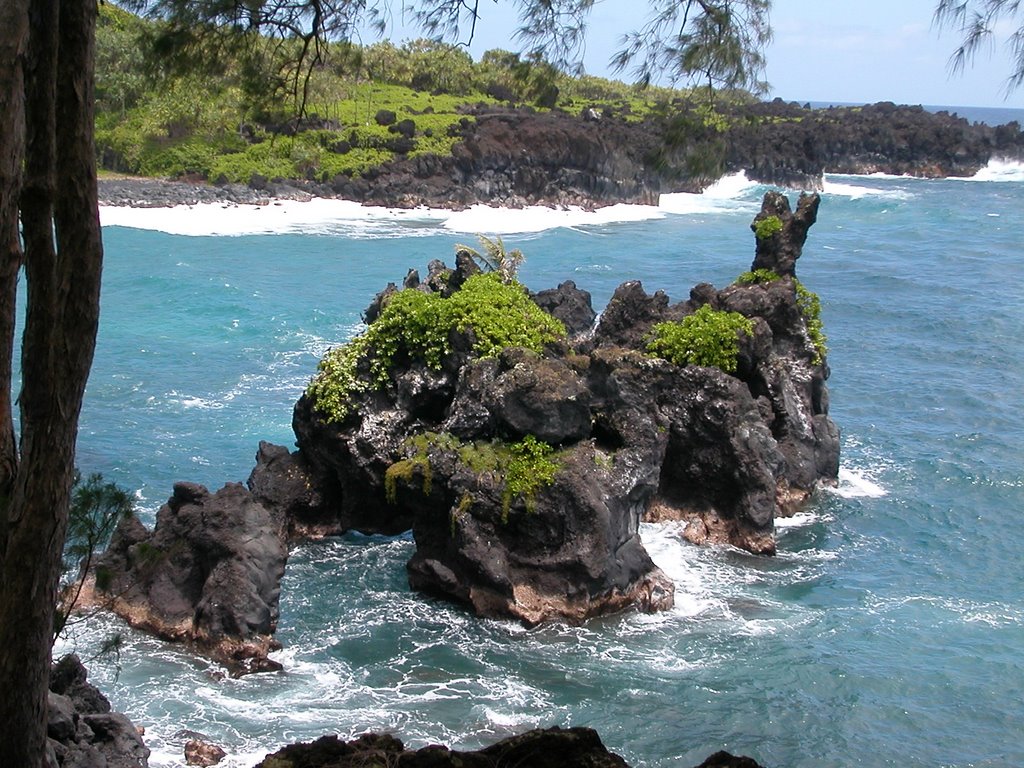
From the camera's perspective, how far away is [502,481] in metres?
17.2

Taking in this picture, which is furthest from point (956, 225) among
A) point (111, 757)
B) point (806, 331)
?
point (111, 757)

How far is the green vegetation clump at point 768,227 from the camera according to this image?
82.3 feet

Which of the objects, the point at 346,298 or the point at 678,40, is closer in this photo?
the point at 678,40

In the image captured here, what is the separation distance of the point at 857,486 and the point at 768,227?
6038mm

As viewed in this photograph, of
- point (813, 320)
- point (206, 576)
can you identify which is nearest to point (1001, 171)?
point (813, 320)

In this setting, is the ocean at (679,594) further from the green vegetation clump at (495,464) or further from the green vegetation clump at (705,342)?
the green vegetation clump at (705,342)

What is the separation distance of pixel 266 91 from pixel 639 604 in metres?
9.68

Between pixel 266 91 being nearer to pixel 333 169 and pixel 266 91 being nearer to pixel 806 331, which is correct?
pixel 806 331

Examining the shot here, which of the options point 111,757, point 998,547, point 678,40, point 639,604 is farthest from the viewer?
point 998,547

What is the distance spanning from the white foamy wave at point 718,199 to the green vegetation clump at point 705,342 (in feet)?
156

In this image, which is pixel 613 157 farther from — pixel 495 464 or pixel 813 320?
pixel 495 464

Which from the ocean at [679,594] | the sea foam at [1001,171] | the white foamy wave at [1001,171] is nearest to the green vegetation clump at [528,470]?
the ocean at [679,594]

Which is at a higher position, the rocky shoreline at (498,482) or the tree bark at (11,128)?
the tree bark at (11,128)

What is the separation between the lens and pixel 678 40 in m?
11.8
